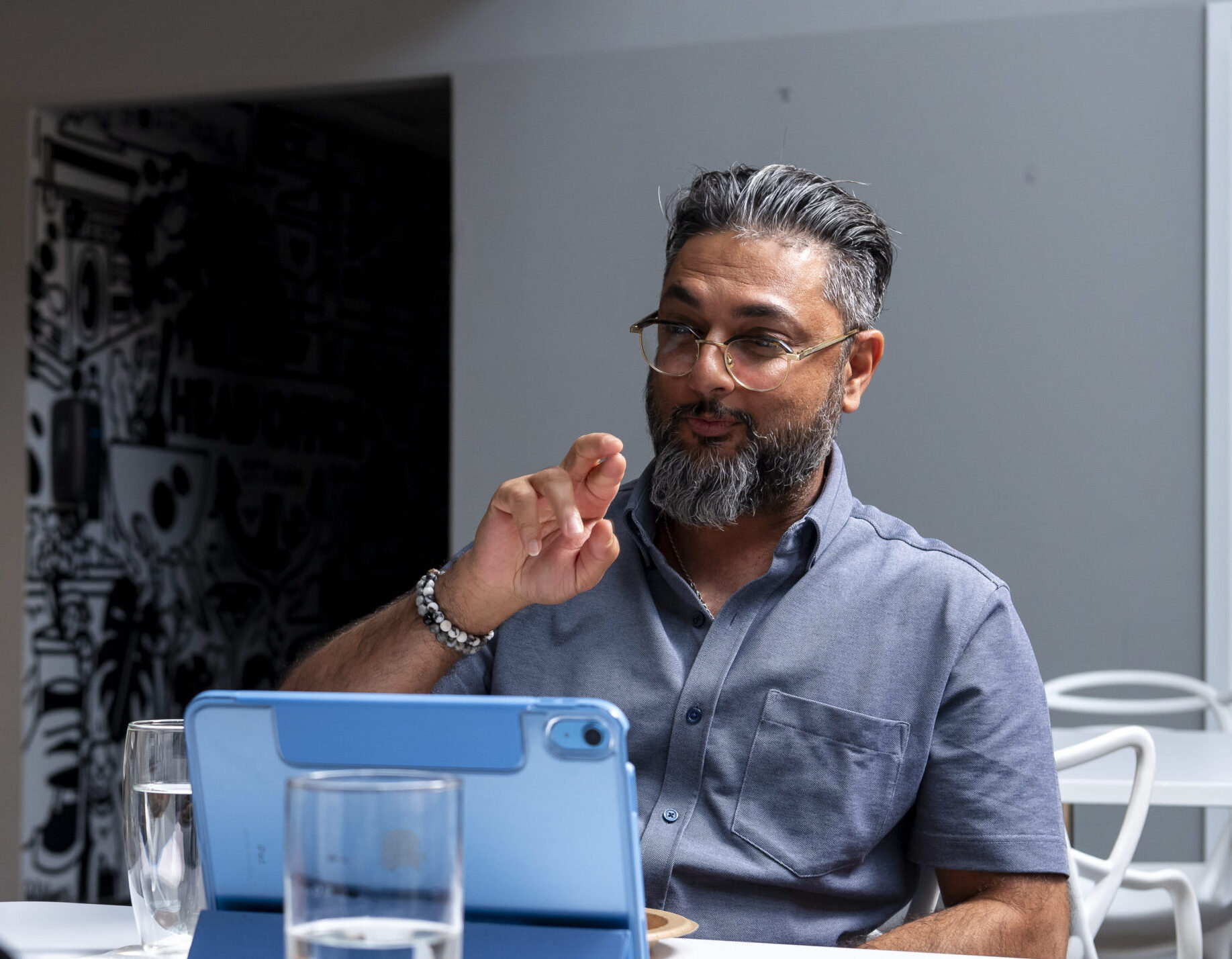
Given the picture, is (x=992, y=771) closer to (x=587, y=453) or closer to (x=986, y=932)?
(x=986, y=932)

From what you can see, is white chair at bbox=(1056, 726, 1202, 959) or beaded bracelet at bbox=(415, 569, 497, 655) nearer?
beaded bracelet at bbox=(415, 569, 497, 655)

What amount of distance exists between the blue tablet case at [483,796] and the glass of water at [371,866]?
0.13 meters

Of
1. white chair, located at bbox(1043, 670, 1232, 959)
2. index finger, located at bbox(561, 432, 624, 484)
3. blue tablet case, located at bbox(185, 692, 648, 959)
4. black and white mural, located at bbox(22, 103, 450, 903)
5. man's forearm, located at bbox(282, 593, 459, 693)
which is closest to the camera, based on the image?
blue tablet case, located at bbox(185, 692, 648, 959)

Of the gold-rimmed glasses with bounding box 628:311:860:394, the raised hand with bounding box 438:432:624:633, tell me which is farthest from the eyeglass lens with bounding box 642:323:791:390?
the raised hand with bounding box 438:432:624:633

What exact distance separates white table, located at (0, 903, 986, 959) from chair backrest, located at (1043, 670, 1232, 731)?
2313mm

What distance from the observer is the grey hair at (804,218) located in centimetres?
169

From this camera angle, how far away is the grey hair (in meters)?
1.69

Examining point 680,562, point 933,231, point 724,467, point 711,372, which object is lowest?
point 680,562

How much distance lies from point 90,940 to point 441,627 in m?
0.49

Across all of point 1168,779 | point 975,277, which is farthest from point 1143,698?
point 1168,779

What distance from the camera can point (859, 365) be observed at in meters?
1.78

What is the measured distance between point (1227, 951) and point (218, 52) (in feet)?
11.7

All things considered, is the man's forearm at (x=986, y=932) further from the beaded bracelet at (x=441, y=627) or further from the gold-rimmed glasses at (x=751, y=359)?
the gold-rimmed glasses at (x=751, y=359)

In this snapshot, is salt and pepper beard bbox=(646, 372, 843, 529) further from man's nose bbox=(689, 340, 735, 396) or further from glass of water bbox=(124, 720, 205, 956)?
glass of water bbox=(124, 720, 205, 956)
